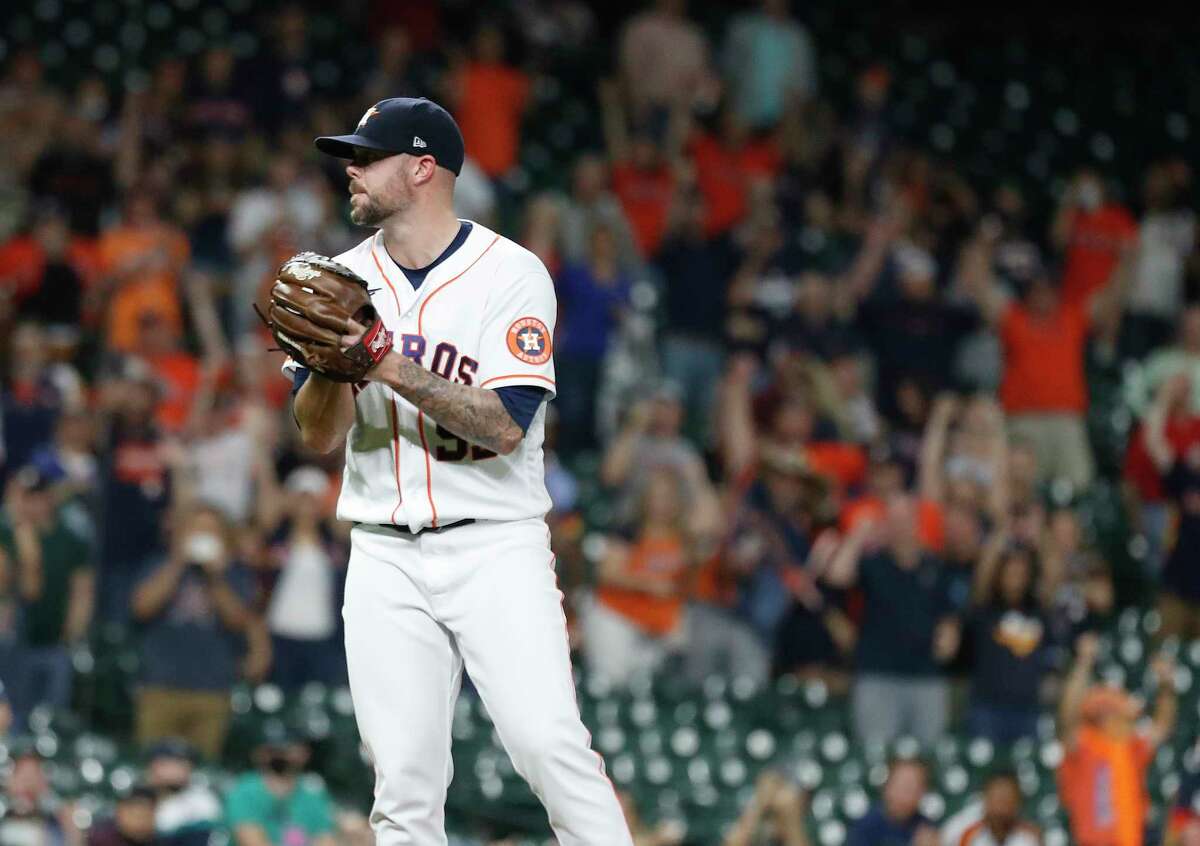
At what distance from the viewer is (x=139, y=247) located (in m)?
11.2

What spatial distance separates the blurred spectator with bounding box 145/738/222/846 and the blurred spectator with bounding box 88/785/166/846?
0.07 m

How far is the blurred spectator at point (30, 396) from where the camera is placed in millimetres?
10148

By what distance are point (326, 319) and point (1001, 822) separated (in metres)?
5.35

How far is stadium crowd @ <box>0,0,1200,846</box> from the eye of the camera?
9.38 meters

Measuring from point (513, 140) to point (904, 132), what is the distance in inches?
125

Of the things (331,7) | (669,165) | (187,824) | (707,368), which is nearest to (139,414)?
(187,824)

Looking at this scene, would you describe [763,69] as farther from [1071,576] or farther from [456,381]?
[456,381]

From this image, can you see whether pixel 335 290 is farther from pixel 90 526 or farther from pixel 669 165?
pixel 669 165

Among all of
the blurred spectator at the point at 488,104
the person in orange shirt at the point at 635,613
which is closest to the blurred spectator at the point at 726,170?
the blurred spectator at the point at 488,104

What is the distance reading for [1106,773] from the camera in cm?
909

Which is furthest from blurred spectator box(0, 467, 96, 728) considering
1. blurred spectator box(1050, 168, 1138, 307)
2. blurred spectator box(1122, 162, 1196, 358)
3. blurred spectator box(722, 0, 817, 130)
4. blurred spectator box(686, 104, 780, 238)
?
blurred spectator box(1122, 162, 1196, 358)

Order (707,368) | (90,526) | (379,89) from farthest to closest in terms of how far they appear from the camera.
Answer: (379,89) < (707,368) < (90,526)

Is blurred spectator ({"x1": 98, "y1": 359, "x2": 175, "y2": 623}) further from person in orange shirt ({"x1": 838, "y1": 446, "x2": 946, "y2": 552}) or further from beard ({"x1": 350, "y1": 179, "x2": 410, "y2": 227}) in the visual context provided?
beard ({"x1": 350, "y1": 179, "x2": 410, "y2": 227})

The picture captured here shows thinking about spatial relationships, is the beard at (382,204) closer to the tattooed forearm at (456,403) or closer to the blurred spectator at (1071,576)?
the tattooed forearm at (456,403)
